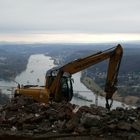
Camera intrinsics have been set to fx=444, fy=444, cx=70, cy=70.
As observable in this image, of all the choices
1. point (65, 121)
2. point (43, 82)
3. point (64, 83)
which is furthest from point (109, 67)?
point (43, 82)

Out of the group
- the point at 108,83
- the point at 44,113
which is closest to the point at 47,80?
the point at 108,83

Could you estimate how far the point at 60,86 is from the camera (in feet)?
60.8

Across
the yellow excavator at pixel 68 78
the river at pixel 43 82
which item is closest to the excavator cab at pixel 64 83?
the yellow excavator at pixel 68 78

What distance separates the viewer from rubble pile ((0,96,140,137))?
42.2 ft

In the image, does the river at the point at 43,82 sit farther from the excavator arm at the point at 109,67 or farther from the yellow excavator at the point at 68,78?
the excavator arm at the point at 109,67

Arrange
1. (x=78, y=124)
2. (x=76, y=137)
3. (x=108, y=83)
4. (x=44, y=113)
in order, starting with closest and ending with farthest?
(x=76, y=137)
(x=78, y=124)
(x=44, y=113)
(x=108, y=83)

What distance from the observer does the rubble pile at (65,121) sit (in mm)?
12859

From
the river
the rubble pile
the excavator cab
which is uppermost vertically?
the excavator cab

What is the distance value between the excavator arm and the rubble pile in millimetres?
1994

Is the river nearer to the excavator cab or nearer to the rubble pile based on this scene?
the excavator cab

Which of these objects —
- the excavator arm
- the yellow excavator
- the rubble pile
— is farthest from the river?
the rubble pile

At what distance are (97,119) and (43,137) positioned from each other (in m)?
1.86

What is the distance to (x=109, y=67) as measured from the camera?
711 inches

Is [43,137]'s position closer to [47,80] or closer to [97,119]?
[97,119]
